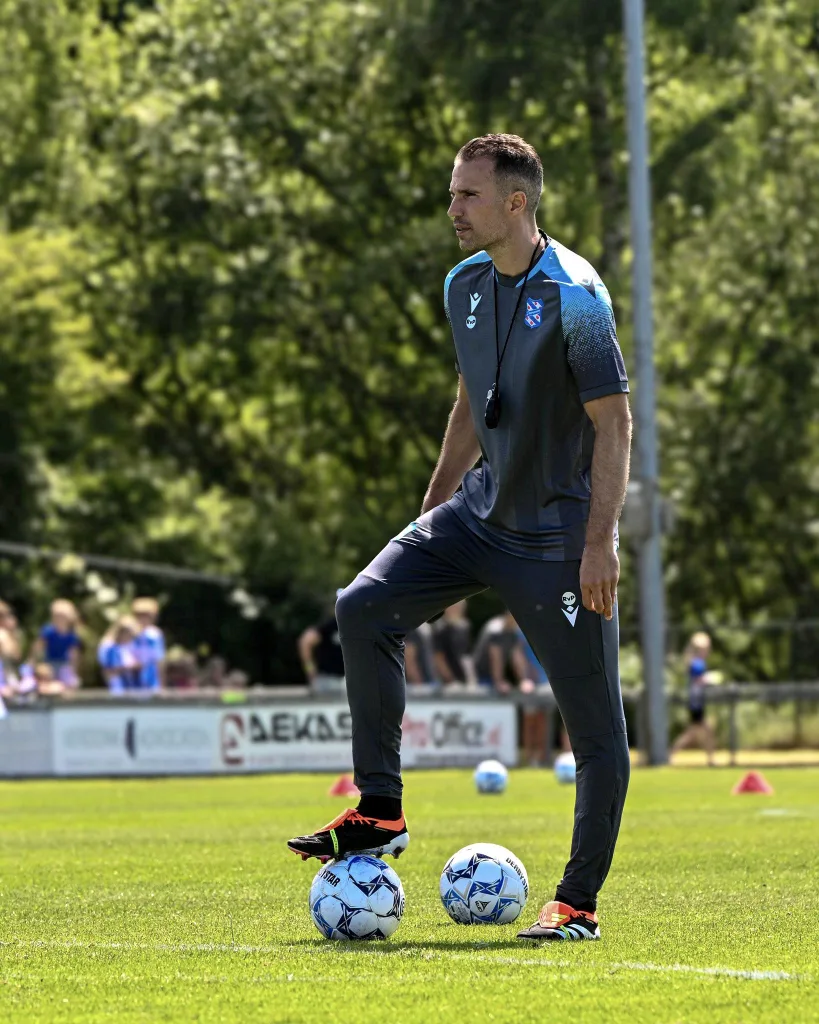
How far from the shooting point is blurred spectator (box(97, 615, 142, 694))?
23656 mm

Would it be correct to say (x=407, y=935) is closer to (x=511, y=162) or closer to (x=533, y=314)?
(x=533, y=314)

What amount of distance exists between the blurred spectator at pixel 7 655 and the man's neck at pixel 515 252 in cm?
1630

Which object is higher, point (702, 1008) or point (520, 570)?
point (520, 570)

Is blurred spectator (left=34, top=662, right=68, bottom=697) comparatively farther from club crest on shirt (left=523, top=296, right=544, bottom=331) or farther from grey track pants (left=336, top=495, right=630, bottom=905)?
club crest on shirt (left=523, top=296, right=544, bottom=331)

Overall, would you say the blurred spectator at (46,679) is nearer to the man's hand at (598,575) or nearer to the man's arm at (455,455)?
the man's arm at (455,455)

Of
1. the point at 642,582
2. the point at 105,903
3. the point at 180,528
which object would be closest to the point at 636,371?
the point at 642,582

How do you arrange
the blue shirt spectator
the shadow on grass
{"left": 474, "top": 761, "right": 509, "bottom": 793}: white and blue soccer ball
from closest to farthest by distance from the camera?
the shadow on grass → {"left": 474, "top": 761, "right": 509, "bottom": 793}: white and blue soccer ball → the blue shirt spectator

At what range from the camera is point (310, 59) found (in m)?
35.1

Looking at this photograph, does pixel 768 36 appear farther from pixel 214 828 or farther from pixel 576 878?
pixel 576 878

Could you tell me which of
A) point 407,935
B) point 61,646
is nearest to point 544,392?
point 407,935

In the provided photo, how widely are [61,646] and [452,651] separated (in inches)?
185

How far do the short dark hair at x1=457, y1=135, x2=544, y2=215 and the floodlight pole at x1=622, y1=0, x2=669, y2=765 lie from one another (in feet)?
60.5

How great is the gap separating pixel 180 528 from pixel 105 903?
90.0ft

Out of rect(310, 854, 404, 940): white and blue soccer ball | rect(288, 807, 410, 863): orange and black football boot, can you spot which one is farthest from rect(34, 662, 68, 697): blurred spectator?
rect(310, 854, 404, 940): white and blue soccer ball
